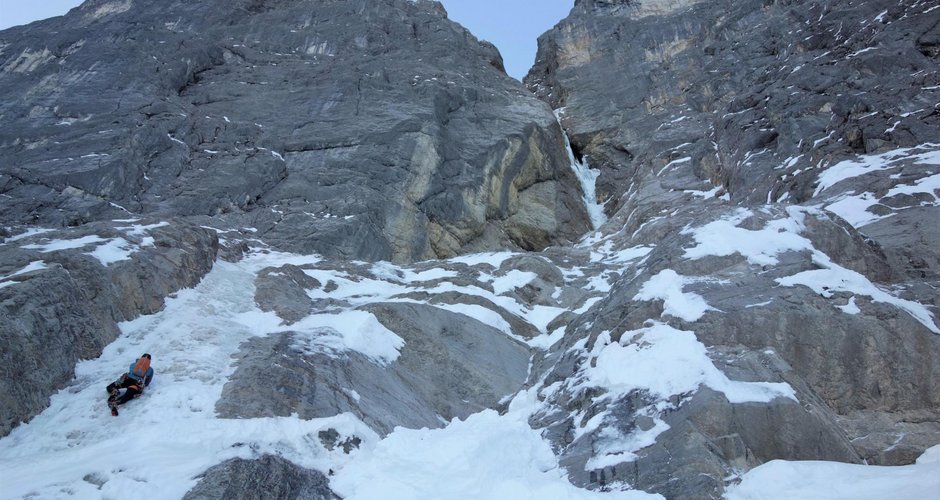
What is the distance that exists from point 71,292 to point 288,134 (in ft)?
93.5

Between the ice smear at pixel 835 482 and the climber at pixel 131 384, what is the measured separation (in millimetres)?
9976

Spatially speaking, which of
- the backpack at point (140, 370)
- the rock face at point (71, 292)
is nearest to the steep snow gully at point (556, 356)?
the rock face at point (71, 292)

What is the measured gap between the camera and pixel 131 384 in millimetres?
11852

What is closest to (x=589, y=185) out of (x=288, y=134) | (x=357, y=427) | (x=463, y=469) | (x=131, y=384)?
(x=288, y=134)

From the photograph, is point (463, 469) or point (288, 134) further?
point (288, 134)

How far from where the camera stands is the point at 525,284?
24.4 metres

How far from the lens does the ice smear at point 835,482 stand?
778 cm

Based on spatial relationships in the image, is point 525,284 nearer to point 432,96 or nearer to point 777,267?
point 777,267

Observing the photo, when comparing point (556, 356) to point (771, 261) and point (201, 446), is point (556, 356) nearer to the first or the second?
point (771, 261)

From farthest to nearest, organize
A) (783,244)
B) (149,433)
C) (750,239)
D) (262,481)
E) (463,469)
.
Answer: (750,239), (783,244), (463,469), (149,433), (262,481)

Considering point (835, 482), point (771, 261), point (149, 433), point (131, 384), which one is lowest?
point (835, 482)

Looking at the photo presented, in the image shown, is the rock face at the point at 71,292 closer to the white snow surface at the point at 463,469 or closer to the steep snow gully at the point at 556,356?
the steep snow gully at the point at 556,356

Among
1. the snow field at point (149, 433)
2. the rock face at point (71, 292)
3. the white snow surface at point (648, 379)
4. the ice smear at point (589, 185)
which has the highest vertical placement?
the rock face at point (71, 292)

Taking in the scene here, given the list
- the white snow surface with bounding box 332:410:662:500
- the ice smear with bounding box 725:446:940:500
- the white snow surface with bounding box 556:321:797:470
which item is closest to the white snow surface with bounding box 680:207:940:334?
the white snow surface with bounding box 556:321:797:470
